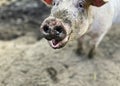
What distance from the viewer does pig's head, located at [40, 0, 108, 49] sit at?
9.00 ft

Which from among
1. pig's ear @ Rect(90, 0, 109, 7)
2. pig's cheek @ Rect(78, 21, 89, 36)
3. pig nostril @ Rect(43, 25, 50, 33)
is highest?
pig's ear @ Rect(90, 0, 109, 7)

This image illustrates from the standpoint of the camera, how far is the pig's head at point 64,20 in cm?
274

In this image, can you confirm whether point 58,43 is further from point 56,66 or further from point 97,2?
point 56,66

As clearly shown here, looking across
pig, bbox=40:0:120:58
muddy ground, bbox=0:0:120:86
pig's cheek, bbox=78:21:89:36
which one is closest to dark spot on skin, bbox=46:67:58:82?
muddy ground, bbox=0:0:120:86

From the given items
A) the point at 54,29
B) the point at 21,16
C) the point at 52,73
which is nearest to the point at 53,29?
the point at 54,29

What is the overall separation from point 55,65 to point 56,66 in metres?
0.02

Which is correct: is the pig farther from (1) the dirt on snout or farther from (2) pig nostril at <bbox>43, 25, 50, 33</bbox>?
(1) the dirt on snout

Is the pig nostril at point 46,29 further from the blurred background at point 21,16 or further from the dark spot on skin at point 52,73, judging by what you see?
the blurred background at point 21,16

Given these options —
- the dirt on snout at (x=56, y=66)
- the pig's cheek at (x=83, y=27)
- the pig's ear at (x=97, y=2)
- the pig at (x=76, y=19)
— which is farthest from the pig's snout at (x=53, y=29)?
the dirt on snout at (x=56, y=66)

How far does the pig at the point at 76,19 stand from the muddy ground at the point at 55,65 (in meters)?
0.27

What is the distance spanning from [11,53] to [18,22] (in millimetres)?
737

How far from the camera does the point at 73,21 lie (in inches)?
114

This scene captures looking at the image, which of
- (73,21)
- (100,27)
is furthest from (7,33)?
(73,21)

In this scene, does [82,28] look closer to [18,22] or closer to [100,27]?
[100,27]
